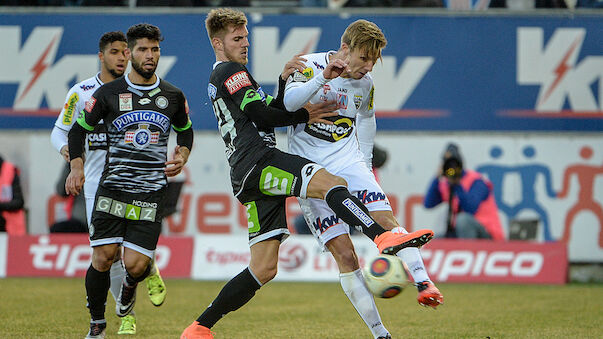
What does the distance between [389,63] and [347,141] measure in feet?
22.2

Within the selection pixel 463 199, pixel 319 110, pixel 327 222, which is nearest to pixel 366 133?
pixel 319 110

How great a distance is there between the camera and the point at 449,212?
40.0 feet

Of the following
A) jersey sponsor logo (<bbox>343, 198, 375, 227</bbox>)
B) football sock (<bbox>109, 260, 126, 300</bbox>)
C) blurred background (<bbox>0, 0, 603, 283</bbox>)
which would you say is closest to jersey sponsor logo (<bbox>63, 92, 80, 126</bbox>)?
football sock (<bbox>109, 260, 126, 300</bbox>)

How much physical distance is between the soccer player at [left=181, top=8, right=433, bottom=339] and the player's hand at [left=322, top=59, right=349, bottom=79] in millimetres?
389

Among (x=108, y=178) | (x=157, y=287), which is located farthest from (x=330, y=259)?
(x=108, y=178)

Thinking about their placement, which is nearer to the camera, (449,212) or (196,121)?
(449,212)

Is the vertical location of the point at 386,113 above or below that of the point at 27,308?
above

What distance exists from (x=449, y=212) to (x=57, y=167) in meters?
5.45

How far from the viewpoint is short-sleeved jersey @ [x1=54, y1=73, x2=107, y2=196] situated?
778cm

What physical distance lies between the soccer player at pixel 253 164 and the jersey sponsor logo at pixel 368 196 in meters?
0.33

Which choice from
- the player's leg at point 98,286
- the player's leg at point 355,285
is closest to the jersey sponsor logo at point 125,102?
the player's leg at point 98,286

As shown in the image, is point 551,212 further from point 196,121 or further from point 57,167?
point 57,167

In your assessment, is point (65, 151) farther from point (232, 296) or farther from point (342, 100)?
point (342, 100)

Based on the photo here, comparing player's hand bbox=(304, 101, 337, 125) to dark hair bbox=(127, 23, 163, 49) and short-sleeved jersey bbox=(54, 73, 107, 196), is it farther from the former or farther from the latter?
short-sleeved jersey bbox=(54, 73, 107, 196)
